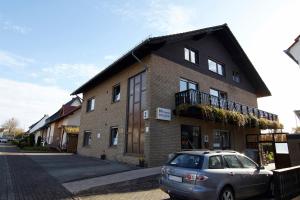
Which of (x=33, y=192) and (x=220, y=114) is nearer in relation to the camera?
(x=33, y=192)

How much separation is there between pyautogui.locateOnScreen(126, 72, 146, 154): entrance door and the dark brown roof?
1403 millimetres

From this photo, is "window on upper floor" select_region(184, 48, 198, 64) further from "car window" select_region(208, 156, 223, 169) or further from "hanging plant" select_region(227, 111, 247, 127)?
"car window" select_region(208, 156, 223, 169)

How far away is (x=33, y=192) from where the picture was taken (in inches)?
273

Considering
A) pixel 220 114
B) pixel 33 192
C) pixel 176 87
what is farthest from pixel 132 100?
pixel 33 192

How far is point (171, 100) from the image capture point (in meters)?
13.3

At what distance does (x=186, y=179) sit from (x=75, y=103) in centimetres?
3292

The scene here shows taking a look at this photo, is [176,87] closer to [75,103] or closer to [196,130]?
[196,130]

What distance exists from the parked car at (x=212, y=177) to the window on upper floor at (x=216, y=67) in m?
11.2

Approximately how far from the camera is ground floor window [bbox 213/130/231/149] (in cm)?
1577

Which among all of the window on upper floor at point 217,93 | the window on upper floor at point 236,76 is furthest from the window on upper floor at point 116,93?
the window on upper floor at point 236,76

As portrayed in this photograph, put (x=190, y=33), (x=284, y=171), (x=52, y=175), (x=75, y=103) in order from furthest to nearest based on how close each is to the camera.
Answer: (x=75, y=103), (x=190, y=33), (x=52, y=175), (x=284, y=171)

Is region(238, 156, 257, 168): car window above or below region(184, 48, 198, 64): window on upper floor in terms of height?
below

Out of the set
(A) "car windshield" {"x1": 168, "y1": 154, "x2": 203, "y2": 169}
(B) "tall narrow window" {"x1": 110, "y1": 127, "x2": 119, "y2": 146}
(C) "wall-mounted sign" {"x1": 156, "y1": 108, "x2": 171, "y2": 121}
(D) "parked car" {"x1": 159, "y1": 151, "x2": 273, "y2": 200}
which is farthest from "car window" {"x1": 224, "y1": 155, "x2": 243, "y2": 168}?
(B) "tall narrow window" {"x1": 110, "y1": 127, "x2": 119, "y2": 146}

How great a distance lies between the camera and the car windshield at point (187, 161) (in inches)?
226
